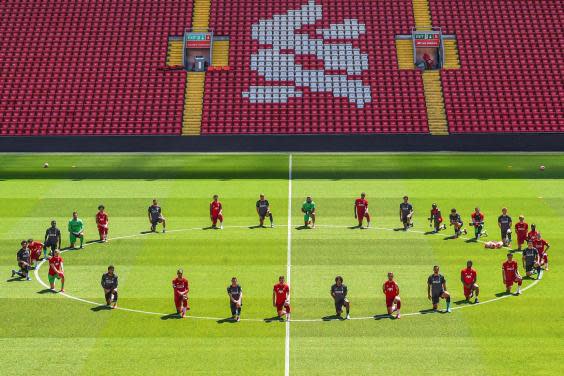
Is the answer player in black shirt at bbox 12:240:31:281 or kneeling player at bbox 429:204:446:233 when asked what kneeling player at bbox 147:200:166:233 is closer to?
player in black shirt at bbox 12:240:31:281

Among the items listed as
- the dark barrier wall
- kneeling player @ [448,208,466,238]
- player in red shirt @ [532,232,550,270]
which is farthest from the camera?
the dark barrier wall

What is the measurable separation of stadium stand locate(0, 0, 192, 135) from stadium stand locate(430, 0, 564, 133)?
18.6m

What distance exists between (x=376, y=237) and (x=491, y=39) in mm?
32351

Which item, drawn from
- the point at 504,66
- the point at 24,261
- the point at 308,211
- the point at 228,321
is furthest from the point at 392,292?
the point at 504,66

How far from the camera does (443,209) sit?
41469mm

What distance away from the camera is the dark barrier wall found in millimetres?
55688

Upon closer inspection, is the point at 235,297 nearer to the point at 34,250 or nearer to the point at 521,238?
the point at 34,250

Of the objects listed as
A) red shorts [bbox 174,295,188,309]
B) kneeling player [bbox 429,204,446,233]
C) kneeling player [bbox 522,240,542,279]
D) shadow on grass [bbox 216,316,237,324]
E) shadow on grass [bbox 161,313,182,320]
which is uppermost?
kneeling player [bbox 429,204,446,233]

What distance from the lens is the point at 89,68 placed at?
2490 inches

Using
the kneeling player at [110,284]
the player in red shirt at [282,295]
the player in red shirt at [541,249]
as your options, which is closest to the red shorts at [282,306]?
the player in red shirt at [282,295]

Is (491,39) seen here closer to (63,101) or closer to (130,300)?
(63,101)

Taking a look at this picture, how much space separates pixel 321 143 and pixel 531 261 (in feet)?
85.7

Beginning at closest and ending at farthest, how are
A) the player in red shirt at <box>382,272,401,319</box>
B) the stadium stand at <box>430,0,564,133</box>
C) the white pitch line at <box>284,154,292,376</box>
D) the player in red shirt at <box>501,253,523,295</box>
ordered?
1. the white pitch line at <box>284,154,292,376</box>
2. the player in red shirt at <box>382,272,401,319</box>
3. the player in red shirt at <box>501,253,523,295</box>
4. the stadium stand at <box>430,0,564,133</box>

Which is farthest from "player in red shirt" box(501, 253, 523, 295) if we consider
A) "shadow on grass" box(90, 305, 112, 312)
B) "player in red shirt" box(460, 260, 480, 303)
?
"shadow on grass" box(90, 305, 112, 312)
